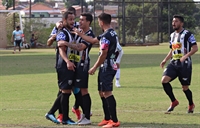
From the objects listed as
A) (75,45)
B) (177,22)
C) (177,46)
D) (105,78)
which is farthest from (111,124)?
(177,22)

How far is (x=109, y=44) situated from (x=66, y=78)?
993 mm

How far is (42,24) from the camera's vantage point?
54688 millimetres

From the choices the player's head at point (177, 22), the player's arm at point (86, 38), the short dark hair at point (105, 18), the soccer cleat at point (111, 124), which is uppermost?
the short dark hair at point (105, 18)

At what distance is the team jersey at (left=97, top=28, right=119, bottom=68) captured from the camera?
9.47 metres


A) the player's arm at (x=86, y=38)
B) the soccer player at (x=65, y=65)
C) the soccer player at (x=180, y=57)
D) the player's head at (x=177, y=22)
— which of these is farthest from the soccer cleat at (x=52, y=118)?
the player's head at (x=177, y=22)

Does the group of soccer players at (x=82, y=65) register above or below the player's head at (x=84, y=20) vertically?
below

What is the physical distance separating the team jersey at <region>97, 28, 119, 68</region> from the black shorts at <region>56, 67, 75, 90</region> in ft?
2.10

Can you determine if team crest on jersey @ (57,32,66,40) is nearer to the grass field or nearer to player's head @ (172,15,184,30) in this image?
the grass field

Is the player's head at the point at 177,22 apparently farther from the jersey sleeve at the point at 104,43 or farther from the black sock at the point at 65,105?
the black sock at the point at 65,105

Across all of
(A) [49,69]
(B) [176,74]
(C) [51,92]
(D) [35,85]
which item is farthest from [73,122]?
(A) [49,69]

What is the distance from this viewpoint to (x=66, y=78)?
9.86 meters

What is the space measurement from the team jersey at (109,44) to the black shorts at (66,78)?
0.64m

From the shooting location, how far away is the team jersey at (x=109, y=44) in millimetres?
9469

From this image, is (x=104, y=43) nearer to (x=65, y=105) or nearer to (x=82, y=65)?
(x=82, y=65)
